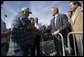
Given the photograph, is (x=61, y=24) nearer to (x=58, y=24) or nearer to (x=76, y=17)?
(x=58, y=24)

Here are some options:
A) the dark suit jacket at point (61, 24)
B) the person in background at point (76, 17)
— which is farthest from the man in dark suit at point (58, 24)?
the person in background at point (76, 17)

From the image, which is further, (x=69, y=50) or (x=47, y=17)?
(x=47, y=17)

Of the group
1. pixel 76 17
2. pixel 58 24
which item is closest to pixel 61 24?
pixel 58 24

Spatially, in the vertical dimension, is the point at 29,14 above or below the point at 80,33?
above

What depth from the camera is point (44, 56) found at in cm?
652

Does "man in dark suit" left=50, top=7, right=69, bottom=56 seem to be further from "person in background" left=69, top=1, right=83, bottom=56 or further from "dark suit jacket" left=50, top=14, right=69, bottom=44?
"person in background" left=69, top=1, right=83, bottom=56

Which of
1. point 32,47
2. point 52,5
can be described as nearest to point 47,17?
point 52,5

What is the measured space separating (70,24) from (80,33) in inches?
17.5

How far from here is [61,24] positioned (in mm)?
6824

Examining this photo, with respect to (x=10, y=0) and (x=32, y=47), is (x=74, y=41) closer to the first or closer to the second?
(x=32, y=47)

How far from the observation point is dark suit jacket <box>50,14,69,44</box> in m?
6.75

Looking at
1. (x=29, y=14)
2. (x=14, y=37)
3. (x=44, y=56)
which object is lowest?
(x=44, y=56)

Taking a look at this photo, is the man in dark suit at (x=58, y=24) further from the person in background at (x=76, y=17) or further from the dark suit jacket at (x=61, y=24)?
the person in background at (x=76, y=17)

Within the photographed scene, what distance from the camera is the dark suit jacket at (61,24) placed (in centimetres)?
675
